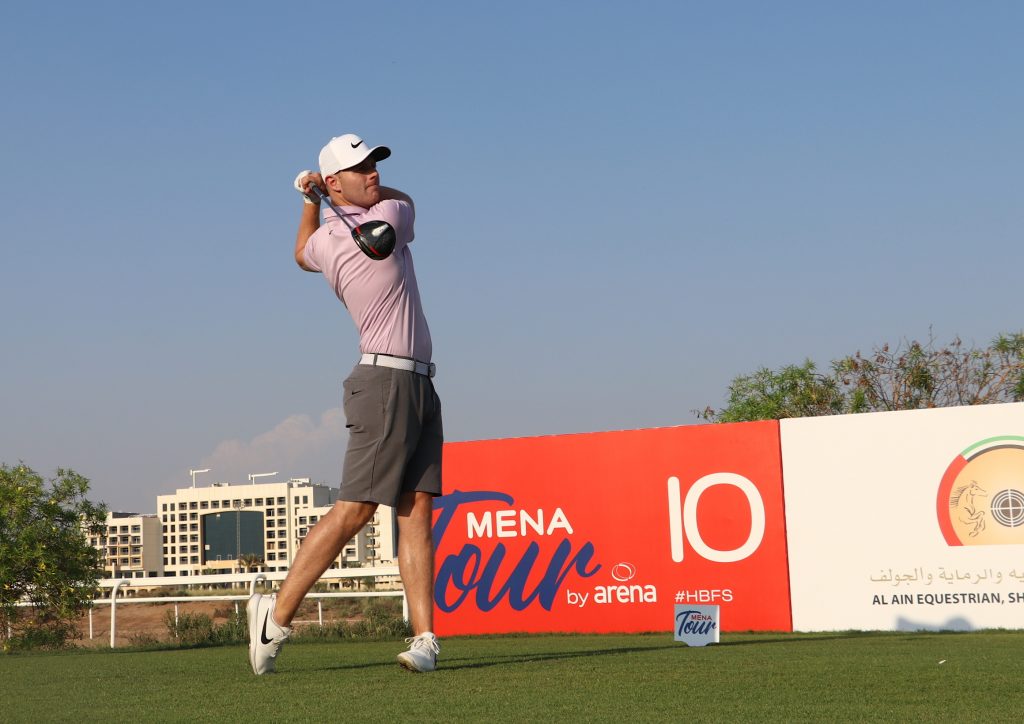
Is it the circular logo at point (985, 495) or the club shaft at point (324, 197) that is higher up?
the club shaft at point (324, 197)

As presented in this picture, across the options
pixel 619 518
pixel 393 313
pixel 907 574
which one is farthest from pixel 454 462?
pixel 393 313

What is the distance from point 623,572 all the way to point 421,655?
7.49 metres

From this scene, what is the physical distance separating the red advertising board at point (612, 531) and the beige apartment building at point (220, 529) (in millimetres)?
144113

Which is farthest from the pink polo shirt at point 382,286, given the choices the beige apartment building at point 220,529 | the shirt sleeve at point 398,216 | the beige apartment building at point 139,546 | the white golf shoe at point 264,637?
the beige apartment building at point 139,546

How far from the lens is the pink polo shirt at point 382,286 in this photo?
4.28m

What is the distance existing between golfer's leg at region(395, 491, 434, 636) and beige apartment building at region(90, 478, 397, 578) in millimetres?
151758

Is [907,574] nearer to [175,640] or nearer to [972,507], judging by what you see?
[972,507]

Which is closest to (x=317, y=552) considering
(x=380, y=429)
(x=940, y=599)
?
(x=380, y=429)

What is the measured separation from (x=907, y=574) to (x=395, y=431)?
7.15m

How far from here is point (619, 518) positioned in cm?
1149

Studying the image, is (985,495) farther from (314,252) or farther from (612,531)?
(314,252)

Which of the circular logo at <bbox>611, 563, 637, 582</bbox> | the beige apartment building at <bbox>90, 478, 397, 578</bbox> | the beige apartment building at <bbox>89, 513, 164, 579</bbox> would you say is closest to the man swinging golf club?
the circular logo at <bbox>611, 563, 637, 582</bbox>

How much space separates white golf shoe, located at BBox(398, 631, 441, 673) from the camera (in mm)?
4004

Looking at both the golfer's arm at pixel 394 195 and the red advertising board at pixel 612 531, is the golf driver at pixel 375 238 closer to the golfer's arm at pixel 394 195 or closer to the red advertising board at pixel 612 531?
the golfer's arm at pixel 394 195
